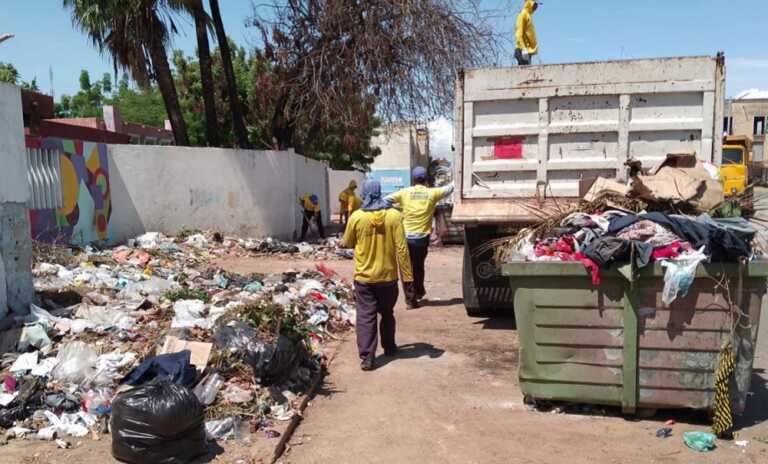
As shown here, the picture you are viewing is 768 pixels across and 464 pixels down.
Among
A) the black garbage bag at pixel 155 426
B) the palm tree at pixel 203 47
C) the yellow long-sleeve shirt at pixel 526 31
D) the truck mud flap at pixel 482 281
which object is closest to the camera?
the black garbage bag at pixel 155 426

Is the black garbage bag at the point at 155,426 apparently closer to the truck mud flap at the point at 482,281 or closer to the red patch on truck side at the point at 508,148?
the truck mud flap at the point at 482,281

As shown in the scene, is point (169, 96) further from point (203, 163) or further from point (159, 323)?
point (159, 323)

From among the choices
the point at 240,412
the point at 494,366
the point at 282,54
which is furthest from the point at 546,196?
the point at 282,54

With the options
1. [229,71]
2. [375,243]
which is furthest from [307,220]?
[375,243]

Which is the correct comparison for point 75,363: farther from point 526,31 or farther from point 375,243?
point 526,31

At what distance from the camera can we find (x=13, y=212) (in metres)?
6.03

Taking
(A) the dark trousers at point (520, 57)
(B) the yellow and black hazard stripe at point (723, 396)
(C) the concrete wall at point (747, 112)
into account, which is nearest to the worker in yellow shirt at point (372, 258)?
(B) the yellow and black hazard stripe at point (723, 396)

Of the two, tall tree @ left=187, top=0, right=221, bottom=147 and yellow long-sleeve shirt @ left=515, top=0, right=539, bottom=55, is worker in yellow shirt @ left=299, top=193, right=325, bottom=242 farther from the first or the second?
yellow long-sleeve shirt @ left=515, top=0, right=539, bottom=55

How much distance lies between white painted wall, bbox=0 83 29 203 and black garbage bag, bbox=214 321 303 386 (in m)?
2.61

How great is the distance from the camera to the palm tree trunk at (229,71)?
1523cm

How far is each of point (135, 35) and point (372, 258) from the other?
10580 millimetres

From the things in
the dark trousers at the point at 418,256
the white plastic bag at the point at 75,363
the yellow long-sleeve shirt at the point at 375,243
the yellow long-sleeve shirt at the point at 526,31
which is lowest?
the white plastic bag at the point at 75,363

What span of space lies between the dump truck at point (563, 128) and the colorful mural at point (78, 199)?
677cm

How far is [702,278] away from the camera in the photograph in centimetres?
406
